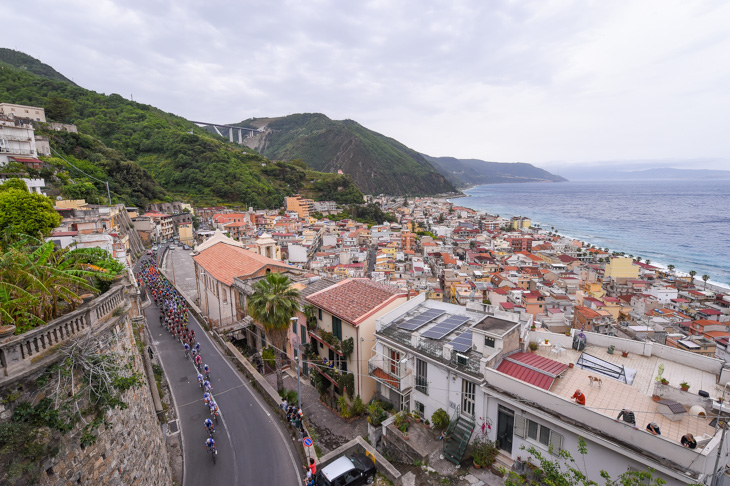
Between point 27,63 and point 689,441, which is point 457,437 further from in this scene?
point 27,63

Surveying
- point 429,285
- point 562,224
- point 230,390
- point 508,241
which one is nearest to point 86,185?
point 230,390

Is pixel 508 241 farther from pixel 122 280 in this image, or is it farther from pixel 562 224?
pixel 122 280

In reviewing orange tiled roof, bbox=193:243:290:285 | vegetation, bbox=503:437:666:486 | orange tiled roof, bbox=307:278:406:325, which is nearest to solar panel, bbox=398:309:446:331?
orange tiled roof, bbox=307:278:406:325

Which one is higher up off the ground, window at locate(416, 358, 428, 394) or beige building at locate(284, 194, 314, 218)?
beige building at locate(284, 194, 314, 218)

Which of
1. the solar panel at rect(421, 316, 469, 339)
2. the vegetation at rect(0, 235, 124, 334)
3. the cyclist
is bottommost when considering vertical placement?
the cyclist

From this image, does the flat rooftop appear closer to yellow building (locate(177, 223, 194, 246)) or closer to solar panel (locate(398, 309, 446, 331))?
solar panel (locate(398, 309, 446, 331))

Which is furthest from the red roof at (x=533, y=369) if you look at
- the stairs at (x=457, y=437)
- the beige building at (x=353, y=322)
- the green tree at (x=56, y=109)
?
the green tree at (x=56, y=109)

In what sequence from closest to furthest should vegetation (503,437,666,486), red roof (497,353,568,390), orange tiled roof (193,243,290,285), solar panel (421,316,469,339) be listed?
vegetation (503,437,666,486)
red roof (497,353,568,390)
solar panel (421,316,469,339)
orange tiled roof (193,243,290,285)
